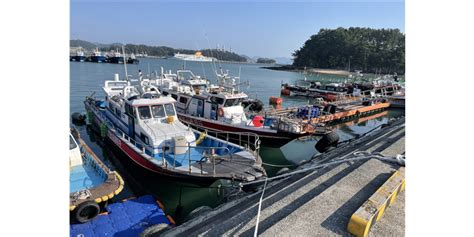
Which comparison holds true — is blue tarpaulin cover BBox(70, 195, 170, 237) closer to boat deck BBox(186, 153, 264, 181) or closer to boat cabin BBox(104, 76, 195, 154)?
boat deck BBox(186, 153, 264, 181)

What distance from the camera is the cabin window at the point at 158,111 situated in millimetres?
9789

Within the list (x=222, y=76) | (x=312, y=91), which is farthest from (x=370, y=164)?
(x=312, y=91)

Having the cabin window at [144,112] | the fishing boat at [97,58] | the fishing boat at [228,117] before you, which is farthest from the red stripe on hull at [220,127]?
the fishing boat at [97,58]

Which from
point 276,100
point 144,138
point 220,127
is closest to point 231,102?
point 220,127

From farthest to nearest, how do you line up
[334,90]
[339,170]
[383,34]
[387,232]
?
[383,34] < [334,90] < [339,170] < [387,232]

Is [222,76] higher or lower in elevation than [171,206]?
higher

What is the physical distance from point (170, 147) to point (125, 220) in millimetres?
3413

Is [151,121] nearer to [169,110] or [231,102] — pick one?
[169,110]

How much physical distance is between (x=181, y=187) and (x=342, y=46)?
101m

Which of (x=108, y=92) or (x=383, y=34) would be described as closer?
(x=108, y=92)

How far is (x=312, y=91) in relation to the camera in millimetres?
34688
